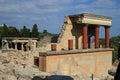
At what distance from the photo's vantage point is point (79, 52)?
19672 millimetres

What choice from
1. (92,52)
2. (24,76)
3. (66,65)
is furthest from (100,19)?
(24,76)

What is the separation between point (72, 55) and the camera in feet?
62.3

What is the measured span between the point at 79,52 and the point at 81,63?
933 mm

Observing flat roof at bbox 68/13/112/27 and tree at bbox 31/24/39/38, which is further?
tree at bbox 31/24/39/38

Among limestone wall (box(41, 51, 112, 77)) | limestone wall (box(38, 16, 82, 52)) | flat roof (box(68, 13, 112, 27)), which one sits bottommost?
limestone wall (box(41, 51, 112, 77))

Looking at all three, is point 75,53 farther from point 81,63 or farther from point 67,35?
point 67,35

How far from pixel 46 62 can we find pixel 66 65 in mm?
2387

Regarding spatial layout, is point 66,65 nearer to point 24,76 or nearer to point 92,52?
point 92,52

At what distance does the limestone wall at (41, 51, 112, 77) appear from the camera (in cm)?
1722

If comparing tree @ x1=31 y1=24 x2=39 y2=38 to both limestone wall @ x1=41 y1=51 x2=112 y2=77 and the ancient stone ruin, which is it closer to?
the ancient stone ruin

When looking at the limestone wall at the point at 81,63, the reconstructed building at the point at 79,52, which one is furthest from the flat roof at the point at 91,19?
the limestone wall at the point at 81,63

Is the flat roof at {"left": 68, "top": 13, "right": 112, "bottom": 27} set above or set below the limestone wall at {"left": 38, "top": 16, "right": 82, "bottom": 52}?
above

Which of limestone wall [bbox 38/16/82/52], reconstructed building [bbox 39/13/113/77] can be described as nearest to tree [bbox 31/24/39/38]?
reconstructed building [bbox 39/13/113/77]

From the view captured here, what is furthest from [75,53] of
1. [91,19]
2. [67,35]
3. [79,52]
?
[91,19]
